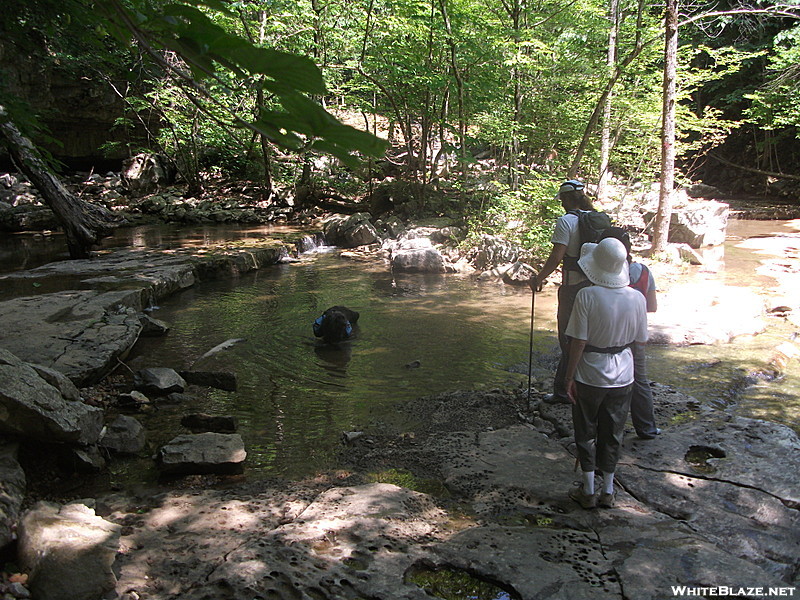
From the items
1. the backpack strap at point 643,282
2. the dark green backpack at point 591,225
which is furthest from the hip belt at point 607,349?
the dark green backpack at point 591,225

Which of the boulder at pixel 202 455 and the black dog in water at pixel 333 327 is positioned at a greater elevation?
the black dog in water at pixel 333 327

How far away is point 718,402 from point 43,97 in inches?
858

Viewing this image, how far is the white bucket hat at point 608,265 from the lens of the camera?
10.9 feet

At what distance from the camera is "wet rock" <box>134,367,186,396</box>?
5.54 metres

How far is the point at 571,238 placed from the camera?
4656 millimetres

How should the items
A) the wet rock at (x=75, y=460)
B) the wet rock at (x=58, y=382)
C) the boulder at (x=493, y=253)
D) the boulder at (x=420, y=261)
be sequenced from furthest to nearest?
1. the boulder at (x=420, y=261)
2. the boulder at (x=493, y=253)
3. the wet rock at (x=58, y=382)
4. the wet rock at (x=75, y=460)

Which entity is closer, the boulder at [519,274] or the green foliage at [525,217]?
the boulder at [519,274]

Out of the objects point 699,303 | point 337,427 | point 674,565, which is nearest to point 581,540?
point 674,565

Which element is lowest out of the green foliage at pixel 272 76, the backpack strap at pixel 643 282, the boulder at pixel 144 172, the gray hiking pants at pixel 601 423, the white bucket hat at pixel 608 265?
the gray hiking pants at pixel 601 423

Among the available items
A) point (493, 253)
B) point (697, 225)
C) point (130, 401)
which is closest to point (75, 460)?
point (130, 401)

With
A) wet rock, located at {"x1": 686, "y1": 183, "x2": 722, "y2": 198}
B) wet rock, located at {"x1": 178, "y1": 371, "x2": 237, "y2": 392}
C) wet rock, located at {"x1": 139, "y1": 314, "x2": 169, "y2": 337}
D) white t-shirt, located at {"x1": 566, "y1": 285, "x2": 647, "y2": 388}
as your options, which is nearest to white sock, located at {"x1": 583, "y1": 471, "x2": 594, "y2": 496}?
white t-shirt, located at {"x1": 566, "y1": 285, "x2": 647, "y2": 388}

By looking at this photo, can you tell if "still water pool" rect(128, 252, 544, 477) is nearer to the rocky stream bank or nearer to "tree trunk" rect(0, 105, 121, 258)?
the rocky stream bank

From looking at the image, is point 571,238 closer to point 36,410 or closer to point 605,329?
point 605,329

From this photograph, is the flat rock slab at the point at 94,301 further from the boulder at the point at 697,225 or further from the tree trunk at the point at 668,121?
the boulder at the point at 697,225
